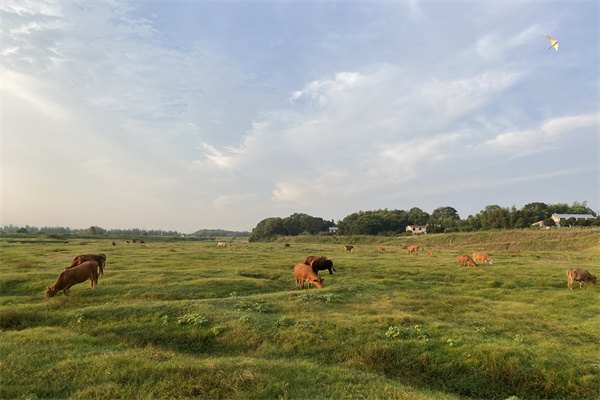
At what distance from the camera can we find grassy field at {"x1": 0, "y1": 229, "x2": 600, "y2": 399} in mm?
8281

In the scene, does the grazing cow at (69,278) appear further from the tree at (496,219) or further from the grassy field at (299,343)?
the tree at (496,219)

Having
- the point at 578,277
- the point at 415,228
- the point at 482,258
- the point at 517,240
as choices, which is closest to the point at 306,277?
the point at 578,277

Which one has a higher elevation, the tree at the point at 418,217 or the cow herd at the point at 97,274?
the tree at the point at 418,217

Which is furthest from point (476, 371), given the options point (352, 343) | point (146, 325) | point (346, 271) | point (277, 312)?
point (346, 271)

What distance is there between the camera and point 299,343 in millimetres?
11547

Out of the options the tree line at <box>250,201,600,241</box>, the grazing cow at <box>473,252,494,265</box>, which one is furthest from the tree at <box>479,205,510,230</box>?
the grazing cow at <box>473,252,494,265</box>

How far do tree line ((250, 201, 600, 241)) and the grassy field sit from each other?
85535 millimetres

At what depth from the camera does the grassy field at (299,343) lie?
828cm

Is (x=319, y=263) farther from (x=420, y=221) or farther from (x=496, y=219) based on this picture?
(x=420, y=221)

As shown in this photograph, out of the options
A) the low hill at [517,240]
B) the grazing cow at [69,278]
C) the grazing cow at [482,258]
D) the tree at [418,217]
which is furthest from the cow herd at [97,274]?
the tree at [418,217]

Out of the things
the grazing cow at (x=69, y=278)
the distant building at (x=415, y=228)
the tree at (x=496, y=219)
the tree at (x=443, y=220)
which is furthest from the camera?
the distant building at (x=415, y=228)

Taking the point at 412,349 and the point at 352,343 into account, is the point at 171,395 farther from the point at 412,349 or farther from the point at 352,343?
the point at 412,349

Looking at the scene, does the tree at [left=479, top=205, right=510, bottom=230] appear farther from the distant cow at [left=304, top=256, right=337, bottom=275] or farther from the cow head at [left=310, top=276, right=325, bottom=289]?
the cow head at [left=310, top=276, right=325, bottom=289]

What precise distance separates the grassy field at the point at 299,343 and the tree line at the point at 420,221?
85535mm
